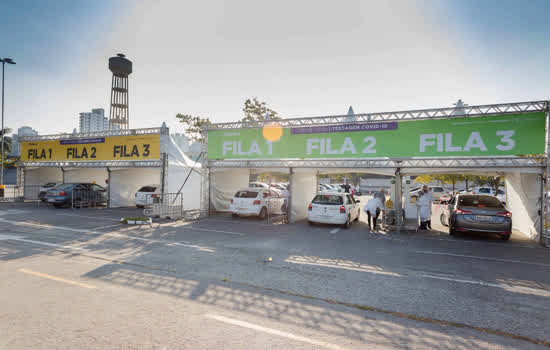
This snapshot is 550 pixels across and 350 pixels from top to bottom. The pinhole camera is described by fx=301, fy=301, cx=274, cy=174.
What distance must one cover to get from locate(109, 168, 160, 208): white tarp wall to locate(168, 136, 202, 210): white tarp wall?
2883mm

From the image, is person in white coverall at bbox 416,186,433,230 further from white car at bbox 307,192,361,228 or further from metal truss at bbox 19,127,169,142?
metal truss at bbox 19,127,169,142

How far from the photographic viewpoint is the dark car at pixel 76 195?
17.8m

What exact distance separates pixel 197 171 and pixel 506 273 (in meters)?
13.7

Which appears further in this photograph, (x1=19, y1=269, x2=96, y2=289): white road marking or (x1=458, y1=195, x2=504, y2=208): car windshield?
(x1=458, y1=195, x2=504, y2=208): car windshield

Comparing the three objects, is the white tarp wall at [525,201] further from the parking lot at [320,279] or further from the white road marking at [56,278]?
the white road marking at [56,278]

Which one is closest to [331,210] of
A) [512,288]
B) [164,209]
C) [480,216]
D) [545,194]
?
[480,216]

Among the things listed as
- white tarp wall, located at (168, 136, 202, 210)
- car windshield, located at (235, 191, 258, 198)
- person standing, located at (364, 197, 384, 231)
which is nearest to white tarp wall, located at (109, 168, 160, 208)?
white tarp wall, located at (168, 136, 202, 210)

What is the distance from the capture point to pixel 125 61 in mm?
52469

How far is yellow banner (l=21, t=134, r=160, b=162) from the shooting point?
17.5m

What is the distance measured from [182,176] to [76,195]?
729 cm

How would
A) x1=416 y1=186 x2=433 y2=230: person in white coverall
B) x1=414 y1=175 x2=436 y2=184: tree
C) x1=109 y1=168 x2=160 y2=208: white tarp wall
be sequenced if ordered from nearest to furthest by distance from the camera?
x1=416 y1=186 x2=433 y2=230: person in white coverall < x1=109 y1=168 x2=160 y2=208: white tarp wall < x1=414 y1=175 x2=436 y2=184: tree

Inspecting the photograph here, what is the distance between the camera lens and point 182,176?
1669 cm

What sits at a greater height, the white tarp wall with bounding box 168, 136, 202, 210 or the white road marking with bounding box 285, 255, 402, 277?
the white tarp wall with bounding box 168, 136, 202, 210

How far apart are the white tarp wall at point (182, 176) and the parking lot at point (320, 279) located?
5.48m
